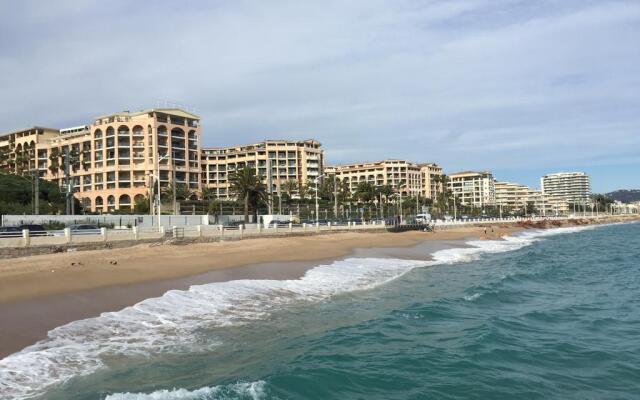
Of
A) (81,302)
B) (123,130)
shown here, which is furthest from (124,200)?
(81,302)

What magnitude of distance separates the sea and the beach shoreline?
90 centimetres

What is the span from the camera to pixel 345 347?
11.2 metres

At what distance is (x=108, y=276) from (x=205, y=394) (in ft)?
42.4

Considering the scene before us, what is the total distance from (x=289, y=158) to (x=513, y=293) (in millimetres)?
123799

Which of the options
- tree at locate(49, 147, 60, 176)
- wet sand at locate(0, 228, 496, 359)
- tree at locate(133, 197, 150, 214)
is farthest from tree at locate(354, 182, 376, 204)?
wet sand at locate(0, 228, 496, 359)

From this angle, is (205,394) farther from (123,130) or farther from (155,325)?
(123,130)

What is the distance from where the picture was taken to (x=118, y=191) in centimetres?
10575

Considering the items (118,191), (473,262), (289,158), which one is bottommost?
(473,262)

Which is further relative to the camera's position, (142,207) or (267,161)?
(267,161)

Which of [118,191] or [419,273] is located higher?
A: [118,191]

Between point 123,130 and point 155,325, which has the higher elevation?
point 123,130

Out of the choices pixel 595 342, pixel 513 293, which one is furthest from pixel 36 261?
pixel 595 342

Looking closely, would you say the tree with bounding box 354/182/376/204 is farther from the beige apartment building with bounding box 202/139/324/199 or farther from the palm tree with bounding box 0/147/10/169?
the palm tree with bounding box 0/147/10/169

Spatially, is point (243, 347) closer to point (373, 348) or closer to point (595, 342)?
point (373, 348)
